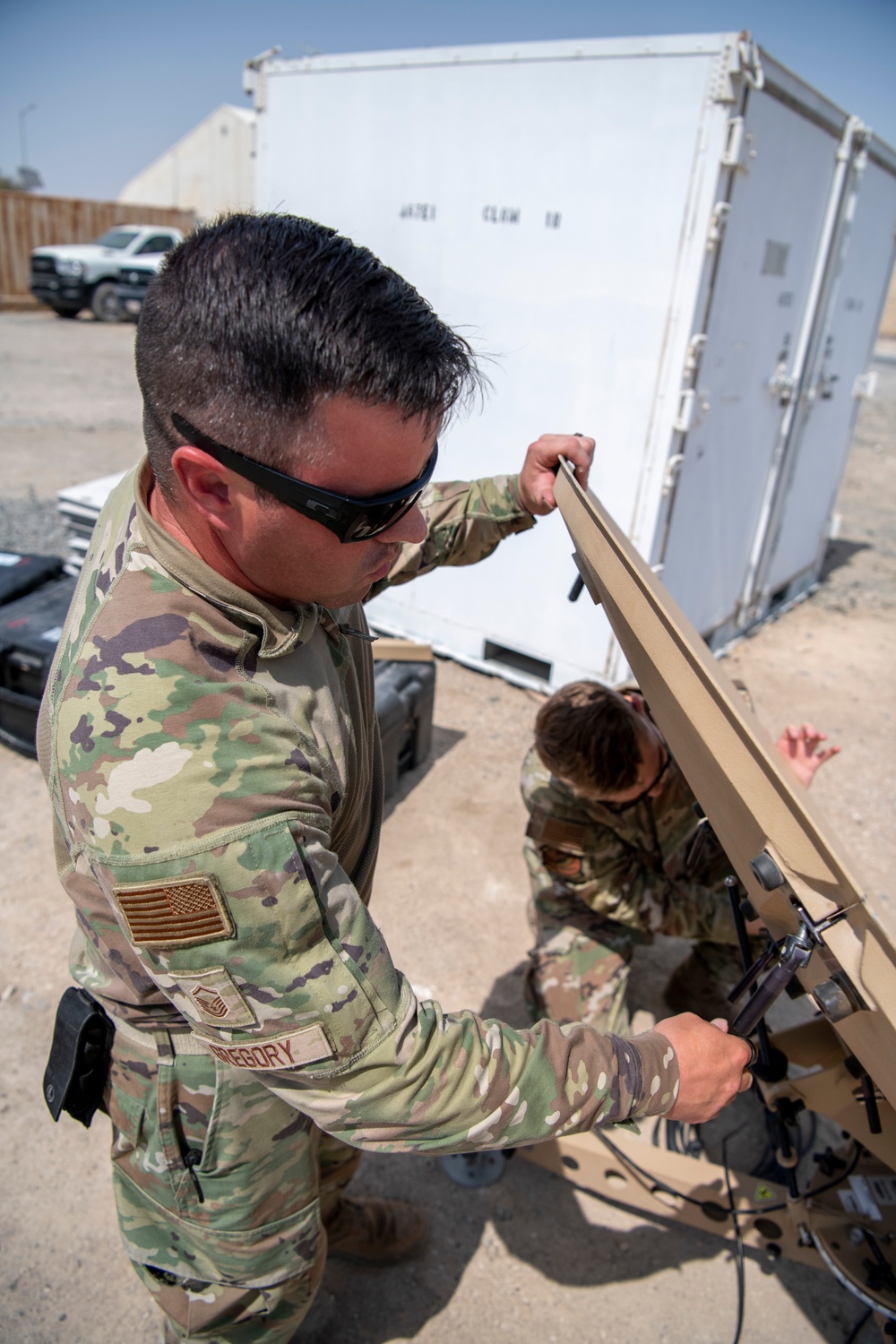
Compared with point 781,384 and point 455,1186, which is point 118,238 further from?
point 455,1186

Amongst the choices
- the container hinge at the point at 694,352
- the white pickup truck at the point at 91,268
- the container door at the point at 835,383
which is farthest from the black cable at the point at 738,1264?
the white pickup truck at the point at 91,268

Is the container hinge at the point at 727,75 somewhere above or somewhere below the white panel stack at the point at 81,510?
above

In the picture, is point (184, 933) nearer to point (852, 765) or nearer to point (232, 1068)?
point (232, 1068)

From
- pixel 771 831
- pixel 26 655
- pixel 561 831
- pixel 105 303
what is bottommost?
pixel 26 655

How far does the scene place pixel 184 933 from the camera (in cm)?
98

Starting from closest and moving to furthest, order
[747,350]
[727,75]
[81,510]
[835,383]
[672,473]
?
[727,75] → [672,473] → [747,350] → [81,510] → [835,383]

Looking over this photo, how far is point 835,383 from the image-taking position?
18.7 feet

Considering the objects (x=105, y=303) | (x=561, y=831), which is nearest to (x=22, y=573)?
(x=561, y=831)

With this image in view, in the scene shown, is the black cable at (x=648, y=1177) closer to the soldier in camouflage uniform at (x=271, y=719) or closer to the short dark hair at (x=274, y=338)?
the soldier in camouflage uniform at (x=271, y=719)

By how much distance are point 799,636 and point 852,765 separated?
1800 millimetres

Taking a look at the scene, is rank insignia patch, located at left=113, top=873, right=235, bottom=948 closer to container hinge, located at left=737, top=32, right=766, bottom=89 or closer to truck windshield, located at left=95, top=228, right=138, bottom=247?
container hinge, located at left=737, top=32, right=766, bottom=89

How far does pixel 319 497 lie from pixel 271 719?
0.28m

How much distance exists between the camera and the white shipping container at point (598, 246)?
3.60 metres

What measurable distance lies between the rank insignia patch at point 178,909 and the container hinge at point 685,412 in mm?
3478
